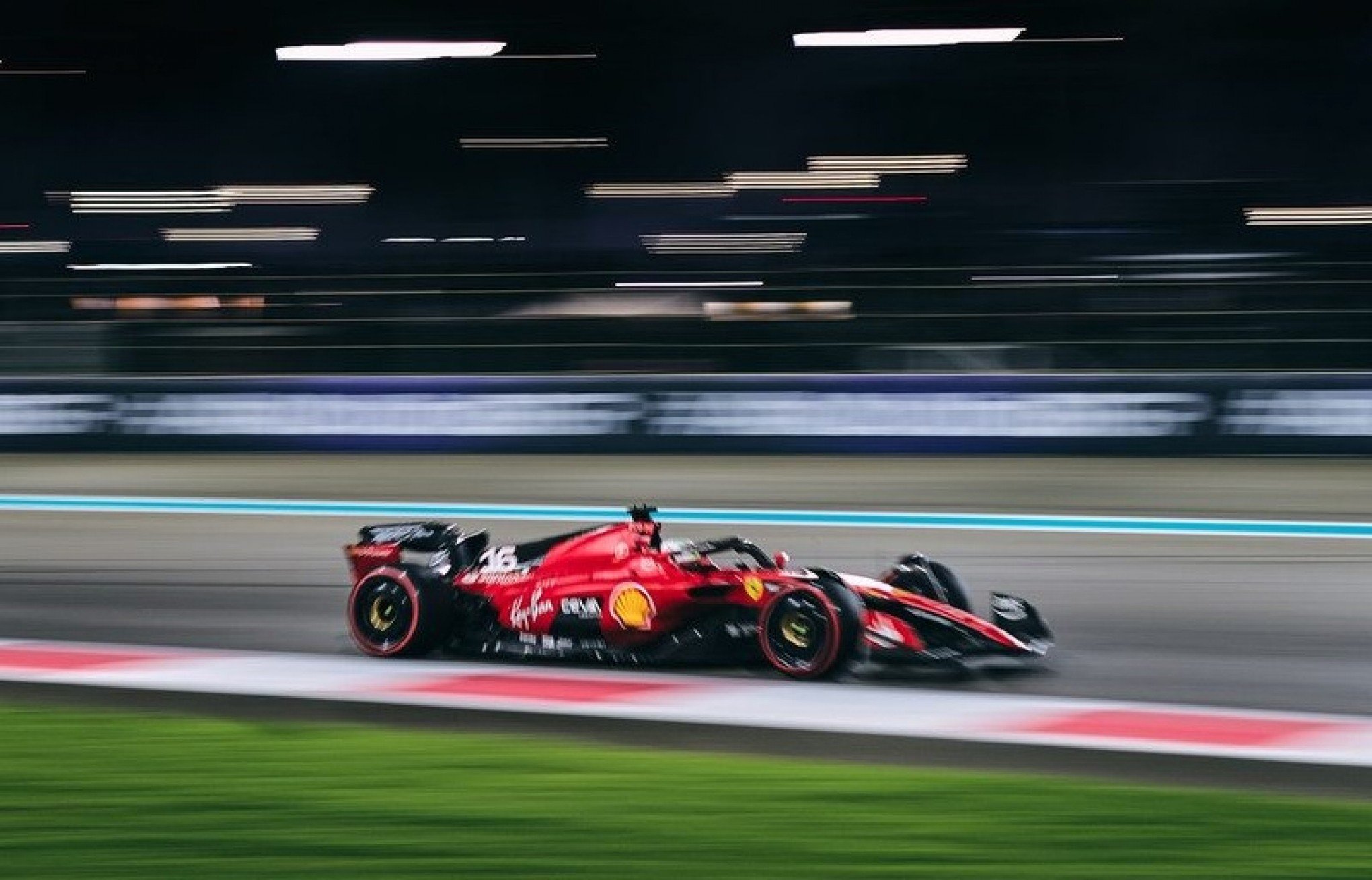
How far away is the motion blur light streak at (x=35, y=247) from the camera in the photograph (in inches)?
867

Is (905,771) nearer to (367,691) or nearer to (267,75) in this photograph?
(367,691)

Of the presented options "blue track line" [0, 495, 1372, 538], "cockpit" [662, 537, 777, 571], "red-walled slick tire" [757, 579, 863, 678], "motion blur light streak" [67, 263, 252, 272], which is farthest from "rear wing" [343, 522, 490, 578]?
"motion blur light streak" [67, 263, 252, 272]

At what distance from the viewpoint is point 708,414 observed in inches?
692

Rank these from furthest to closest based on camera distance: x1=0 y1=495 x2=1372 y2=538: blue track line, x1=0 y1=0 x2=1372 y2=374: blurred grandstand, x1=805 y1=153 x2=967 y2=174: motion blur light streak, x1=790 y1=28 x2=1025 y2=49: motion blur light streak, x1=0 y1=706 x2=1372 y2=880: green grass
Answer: x1=805 y1=153 x2=967 y2=174: motion blur light streak < x1=790 y1=28 x2=1025 y2=49: motion blur light streak < x1=0 y1=0 x2=1372 y2=374: blurred grandstand < x1=0 y1=495 x2=1372 y2=538: blue track line < x1=0 y1=706 x2=1372 y2=880: green grass

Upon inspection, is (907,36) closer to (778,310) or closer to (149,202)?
(778,310)

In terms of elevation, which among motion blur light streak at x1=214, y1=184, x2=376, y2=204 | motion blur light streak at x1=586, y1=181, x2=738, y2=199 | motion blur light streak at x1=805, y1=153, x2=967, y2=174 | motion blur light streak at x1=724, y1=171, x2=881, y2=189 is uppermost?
motion blur light streak at x1=805, y1=153, x2=967, y2=174

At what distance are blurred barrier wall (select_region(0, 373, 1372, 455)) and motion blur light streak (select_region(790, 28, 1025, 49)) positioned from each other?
6727 millimetres

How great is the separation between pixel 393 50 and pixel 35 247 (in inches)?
206

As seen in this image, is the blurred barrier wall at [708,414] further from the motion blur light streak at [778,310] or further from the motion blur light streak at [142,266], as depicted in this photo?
the motion blur light streak at [142,266]

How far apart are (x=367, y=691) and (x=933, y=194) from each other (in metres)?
16.7

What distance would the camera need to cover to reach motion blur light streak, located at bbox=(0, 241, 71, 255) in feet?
72.2

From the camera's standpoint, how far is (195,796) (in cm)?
469

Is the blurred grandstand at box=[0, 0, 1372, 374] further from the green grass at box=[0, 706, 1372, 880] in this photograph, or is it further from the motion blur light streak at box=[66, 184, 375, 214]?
the green grass at box=[0, 706, 1372, 880]

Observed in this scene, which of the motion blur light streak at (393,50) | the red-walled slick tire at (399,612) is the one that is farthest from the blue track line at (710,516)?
the motion blur light streak at (393,50)
